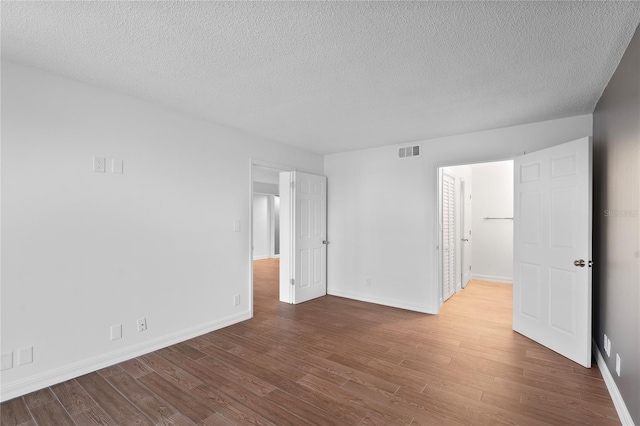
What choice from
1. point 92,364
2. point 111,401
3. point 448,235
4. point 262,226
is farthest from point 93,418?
point 262,226

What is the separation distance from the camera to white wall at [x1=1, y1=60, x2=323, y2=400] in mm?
2283

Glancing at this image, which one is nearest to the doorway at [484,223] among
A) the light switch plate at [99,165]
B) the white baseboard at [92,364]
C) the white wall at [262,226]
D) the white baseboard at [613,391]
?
the white baseboard at [613,391]

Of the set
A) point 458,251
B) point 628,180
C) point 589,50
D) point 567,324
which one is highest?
point 589,50

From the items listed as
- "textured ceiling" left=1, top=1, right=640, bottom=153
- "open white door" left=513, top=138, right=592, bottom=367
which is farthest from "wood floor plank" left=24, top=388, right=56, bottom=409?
"open white door" left=513, top=138, right=592, bottom=367

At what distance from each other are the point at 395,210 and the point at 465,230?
249cm

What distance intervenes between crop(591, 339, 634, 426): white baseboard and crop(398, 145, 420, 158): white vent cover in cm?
291

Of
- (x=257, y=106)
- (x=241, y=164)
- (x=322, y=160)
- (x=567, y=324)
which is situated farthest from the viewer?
(x=322, y=160)

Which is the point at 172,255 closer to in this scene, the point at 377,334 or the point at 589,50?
the point at 377,334

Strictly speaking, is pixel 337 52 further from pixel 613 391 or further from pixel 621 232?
pixel 613 391

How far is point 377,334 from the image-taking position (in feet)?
11.5

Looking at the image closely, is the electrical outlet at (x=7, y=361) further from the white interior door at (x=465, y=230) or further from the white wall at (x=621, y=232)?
the white interior door at (x=465, y=230)

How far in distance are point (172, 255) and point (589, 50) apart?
3.94 metres

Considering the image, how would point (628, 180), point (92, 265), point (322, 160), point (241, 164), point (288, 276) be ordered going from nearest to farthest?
point (628, 180), point (92, 265), point (241, 164), point (288, 276), point (322, 160)

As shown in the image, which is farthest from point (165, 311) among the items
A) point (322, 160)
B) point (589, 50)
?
point (589, 50)
